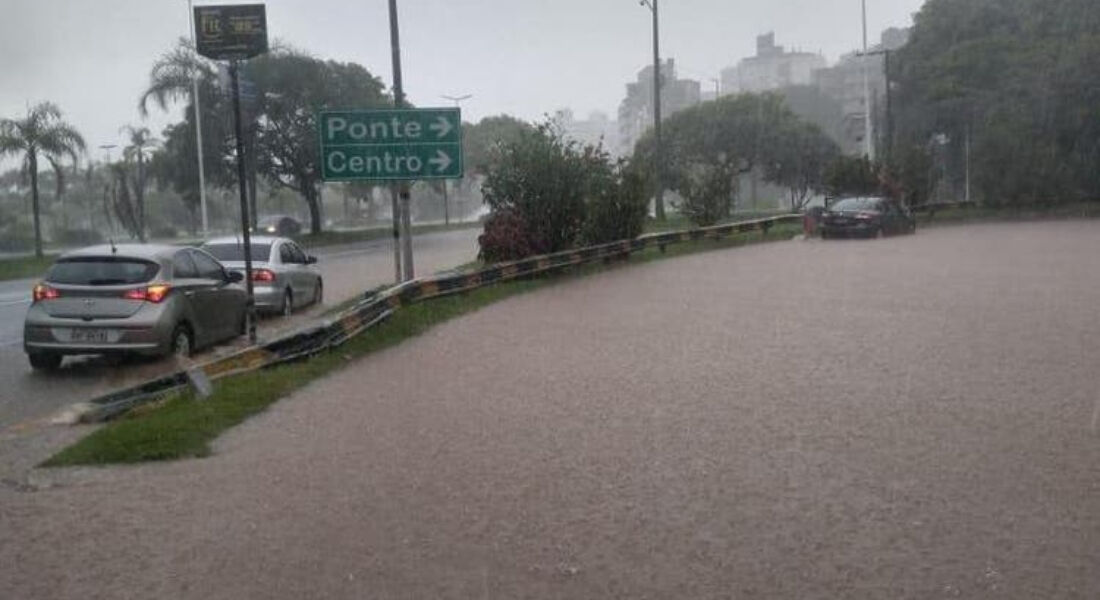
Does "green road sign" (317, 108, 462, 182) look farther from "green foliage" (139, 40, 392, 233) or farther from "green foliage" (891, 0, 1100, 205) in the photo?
"green foliage" (891, 0, 1100, 205)

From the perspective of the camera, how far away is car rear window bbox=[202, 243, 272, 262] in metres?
17.2

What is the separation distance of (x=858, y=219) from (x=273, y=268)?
75.4 feet

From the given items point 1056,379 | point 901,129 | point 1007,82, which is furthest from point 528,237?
point 901,129

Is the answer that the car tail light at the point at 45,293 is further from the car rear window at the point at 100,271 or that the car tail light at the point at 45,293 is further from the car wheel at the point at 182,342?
the car wheel at the point at 182,342

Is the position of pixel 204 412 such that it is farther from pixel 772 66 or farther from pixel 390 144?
pixel 772 66

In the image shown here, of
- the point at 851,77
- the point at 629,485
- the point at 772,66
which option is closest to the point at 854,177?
the point at 629,485

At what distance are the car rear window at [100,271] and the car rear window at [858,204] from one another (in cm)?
2771

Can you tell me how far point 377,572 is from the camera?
523 centimetres

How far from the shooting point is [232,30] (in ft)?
41.1

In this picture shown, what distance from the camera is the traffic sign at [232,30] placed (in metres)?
12.5

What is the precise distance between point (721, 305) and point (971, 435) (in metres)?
9.31

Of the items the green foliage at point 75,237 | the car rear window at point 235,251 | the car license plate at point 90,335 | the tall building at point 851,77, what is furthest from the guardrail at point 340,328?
the tall building at point 851,77

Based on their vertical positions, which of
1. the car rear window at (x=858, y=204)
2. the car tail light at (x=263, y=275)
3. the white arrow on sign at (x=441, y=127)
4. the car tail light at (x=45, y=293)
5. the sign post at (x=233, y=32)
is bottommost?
the car tail light at (x=263, y=275)

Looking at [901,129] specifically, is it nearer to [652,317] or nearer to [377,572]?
[652,317]
